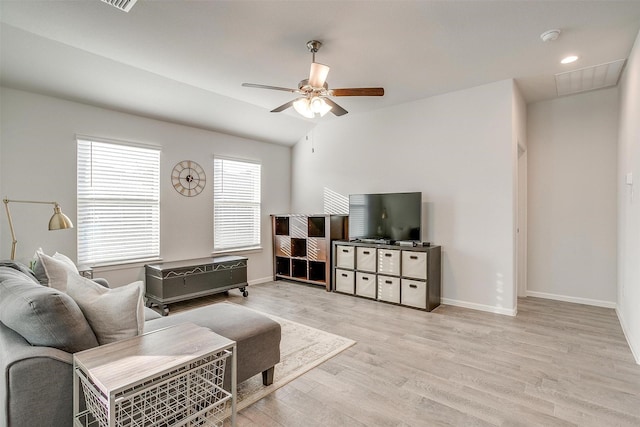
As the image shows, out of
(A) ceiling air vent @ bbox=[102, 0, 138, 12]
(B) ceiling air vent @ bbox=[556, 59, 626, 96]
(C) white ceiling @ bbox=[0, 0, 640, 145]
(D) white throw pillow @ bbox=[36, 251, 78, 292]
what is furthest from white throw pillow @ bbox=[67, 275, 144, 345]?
(B) ceiling air vent @ bbox=[556, 59, 626, 96]

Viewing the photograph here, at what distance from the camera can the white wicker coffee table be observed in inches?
52.4

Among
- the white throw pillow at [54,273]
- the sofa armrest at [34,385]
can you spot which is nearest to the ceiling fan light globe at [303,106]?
the white throw pillow at [54,273]

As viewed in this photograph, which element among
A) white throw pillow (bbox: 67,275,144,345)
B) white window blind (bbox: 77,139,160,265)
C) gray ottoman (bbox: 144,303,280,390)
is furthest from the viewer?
white window blind (bbox: 77,139,160,265)

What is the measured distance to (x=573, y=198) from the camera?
4559 millimetres

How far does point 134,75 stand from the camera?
11.9 ft

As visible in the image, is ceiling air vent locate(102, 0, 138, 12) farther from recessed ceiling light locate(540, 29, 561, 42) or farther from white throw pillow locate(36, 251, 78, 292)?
recessed ceiling light locate(540, 29, 561, 42)

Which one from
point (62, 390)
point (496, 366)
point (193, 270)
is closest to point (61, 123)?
point (193, 270)

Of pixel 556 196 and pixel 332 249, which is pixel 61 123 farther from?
pixel 556 196

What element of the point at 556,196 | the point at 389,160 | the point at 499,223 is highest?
the point at 389,160

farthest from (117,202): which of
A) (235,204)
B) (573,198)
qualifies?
(573,198)

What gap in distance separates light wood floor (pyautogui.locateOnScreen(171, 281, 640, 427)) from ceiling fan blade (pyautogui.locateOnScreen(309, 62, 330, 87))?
2.42 metres

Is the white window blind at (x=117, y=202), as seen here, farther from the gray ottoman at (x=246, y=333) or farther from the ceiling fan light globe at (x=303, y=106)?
the ceiling fan light globe at (x=303, y=106)

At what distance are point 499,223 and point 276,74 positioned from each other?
326 centimetres

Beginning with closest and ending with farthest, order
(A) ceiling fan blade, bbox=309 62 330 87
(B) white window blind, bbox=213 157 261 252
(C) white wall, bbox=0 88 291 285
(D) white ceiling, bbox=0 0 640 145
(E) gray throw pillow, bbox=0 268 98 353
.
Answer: (E) gray throw pillow, bbox=0 268 98 353 < (D) white ceiling, bbox=0 0 640 145 < (A) ceiling fan blade, bbox=309 62 330 87 < (C) white wall, bbox=0 88 291 285 < (B) white window blind, bbox=213 157 261 252
